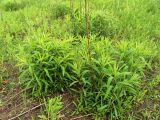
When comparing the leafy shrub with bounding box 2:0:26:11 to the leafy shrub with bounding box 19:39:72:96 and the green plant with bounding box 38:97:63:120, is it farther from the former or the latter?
the green plant with bounding box 38:97:63:120

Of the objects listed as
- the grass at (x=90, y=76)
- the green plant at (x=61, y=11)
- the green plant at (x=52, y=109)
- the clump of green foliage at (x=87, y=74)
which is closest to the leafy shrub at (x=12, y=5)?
the green plant at (x=61, y=11)

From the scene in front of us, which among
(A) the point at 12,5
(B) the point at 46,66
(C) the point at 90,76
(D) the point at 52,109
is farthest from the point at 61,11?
(D) the point at 52,109

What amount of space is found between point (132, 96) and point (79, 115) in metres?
0.58

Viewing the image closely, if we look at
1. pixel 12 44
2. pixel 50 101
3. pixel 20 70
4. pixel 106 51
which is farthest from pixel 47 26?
pixel 50 101

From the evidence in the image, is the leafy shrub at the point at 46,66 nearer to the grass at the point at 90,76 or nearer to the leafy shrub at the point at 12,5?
the grass at the point at 90,76

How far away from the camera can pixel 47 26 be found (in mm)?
4680

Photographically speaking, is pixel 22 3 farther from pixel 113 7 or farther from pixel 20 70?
pixel 20 70

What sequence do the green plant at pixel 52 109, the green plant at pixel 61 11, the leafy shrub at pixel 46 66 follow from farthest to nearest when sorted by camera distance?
the green plant at pixel 61 11 < the leafy shrub at pixel 46 66 < the green plant at pixel 52 109

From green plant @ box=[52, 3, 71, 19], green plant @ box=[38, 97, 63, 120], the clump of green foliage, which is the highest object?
green plant @ box=[52, 3, 71, 19]

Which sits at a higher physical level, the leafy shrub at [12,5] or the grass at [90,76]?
the leafy shrub at [12,5]

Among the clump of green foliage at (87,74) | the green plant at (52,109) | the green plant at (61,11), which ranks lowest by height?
the green plant at (52,109)

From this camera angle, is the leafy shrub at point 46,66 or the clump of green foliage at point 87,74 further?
the leafy shrub at point 46,66

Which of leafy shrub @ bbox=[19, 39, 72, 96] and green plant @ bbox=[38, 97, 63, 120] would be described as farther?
leafy shrub @ bbox=[19, 39, 72, 96]

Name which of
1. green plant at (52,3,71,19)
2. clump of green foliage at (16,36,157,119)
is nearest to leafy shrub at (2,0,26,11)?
green plant at (52,3,71,19)
